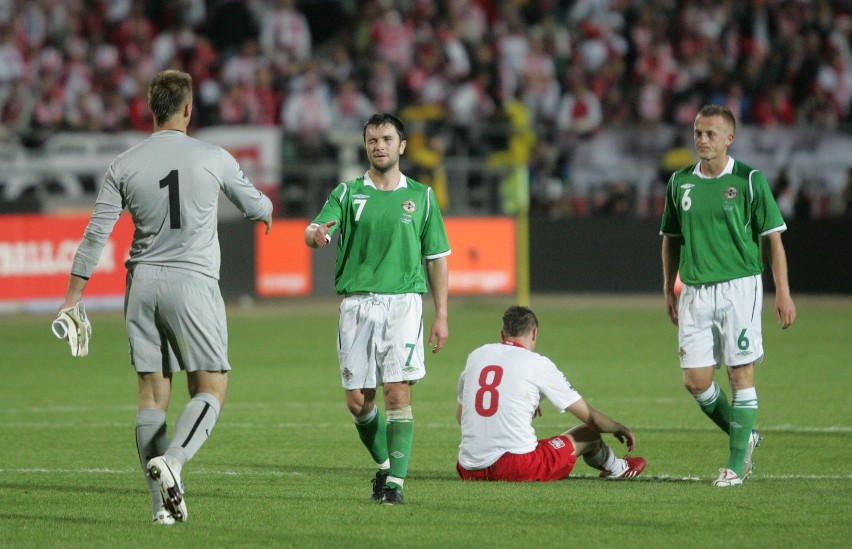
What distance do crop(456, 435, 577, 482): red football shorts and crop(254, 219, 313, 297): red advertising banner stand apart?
40.6 feet

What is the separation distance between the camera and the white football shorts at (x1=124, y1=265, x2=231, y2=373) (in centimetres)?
604

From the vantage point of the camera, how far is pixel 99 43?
76.0 feet

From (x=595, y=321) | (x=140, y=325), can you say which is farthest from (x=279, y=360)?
(x=140, y=325)

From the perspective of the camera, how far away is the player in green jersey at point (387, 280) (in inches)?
271

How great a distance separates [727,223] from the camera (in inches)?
291

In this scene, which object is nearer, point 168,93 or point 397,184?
point 168,93

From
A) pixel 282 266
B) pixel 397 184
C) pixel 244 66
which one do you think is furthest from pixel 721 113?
pixel 244 66

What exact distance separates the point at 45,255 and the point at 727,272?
1257 centimetres

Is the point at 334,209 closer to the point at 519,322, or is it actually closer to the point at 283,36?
the point at 519,322

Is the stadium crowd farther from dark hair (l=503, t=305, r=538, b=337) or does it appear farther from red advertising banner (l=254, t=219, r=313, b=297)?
dark hair (l=503, t=305, r=538, b=337)

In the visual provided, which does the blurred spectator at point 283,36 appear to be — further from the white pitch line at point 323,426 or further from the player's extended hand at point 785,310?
the player's extended hand at point 785,310

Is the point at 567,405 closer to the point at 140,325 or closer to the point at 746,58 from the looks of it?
the point at 140,325

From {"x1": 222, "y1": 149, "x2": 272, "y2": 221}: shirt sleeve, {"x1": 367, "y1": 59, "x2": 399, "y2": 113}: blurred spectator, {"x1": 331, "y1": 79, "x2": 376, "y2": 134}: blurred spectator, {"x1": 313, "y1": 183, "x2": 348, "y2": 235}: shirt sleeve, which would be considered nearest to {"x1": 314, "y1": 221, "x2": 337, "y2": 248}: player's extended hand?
{"x1": 313, "y1": 183, "x2": 348, "y2": 235}: shirt sleeve

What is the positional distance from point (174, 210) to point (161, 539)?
1.44m
